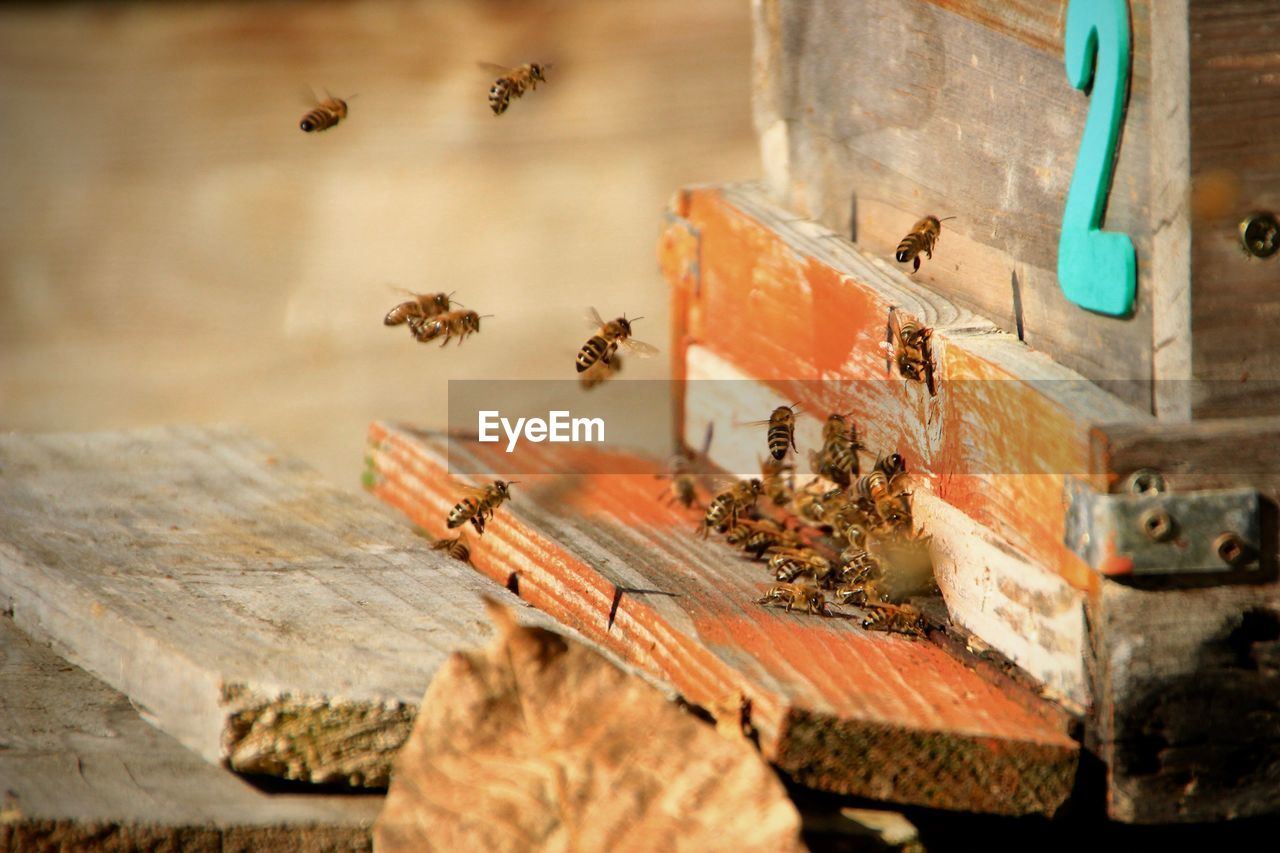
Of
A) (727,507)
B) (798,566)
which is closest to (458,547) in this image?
(727,507)

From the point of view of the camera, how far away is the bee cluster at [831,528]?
241cm

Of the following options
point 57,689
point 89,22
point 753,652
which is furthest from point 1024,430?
point 89,22

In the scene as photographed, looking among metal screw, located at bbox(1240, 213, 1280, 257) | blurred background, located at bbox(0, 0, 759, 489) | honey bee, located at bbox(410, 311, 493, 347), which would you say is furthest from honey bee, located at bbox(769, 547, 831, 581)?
blurred background, located at bbox(0, 0, 759, 489)

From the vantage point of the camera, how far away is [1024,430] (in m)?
2.12

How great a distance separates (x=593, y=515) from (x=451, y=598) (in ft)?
1.75

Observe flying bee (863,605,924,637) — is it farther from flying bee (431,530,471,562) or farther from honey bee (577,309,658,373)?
honey bee (577,309,658,373)

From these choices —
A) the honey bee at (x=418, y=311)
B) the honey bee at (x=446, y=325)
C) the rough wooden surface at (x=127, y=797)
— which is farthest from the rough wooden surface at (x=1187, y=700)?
the honey bee at (x=418, y=311)

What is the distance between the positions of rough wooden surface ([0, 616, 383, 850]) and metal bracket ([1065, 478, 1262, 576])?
3.10 feet

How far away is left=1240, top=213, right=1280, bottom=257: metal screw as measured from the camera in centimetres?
196

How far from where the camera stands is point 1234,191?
195 cm

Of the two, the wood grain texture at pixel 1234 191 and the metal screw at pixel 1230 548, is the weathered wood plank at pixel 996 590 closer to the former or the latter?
the metal screw at pixel 1230 548

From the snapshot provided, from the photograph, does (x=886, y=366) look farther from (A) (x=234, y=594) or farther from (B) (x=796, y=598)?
(A) (x=234, y=594)

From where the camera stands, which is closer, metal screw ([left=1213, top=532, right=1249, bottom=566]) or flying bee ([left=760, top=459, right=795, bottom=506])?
metal screw ([left=1213, top=532, right=1249, bottom=566])

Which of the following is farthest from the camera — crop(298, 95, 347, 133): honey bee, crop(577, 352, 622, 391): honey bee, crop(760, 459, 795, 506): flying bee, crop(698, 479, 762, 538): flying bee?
crop(298, 95, 347, 133): honey bee
